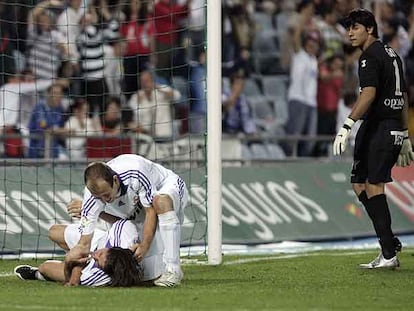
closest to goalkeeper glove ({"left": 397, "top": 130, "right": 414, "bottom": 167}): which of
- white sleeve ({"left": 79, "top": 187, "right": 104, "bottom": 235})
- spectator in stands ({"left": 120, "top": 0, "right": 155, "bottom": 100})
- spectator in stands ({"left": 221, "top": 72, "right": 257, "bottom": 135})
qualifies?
white sleeve ({"left": 79, "top": 187, "right": 104, "bottom": 235})

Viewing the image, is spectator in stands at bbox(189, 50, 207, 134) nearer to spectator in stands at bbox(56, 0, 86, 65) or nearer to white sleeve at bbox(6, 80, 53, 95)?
spectator in stands at bbox(56, 0, 86, 65)

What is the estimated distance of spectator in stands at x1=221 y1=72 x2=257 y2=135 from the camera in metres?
20.1

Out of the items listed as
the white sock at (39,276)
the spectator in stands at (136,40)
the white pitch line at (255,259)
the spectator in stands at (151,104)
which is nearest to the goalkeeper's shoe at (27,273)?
the white sock at (39,276)

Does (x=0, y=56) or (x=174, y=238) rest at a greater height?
(x=0, y=56)

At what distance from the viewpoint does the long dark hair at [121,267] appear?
10039 millimetres

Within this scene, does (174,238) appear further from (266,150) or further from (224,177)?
(266,150)

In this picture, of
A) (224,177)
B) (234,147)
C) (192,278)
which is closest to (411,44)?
(234,147)

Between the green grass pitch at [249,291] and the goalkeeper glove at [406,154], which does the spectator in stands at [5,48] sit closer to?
the green grass pitch at [249,291]

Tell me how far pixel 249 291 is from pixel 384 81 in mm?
2893

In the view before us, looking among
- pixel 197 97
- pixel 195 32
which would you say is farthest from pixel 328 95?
pixel 197 97

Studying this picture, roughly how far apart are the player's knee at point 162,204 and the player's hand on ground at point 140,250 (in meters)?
0.33

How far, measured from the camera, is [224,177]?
642 inches

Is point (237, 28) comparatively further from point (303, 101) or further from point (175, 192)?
point (175, 192)

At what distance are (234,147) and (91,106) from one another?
1.99 m
